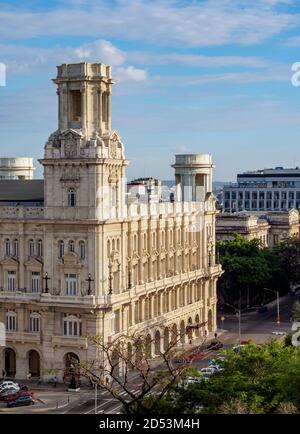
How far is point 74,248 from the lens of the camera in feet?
270

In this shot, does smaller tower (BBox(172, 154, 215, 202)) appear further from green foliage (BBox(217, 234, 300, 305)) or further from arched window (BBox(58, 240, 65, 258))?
arched window (BBox(58, 240, 65, 258))

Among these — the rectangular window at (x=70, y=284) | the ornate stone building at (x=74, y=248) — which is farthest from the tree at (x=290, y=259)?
the rectangular window at (x=70, y=284)

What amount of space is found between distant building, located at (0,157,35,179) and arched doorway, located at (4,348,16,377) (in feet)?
120

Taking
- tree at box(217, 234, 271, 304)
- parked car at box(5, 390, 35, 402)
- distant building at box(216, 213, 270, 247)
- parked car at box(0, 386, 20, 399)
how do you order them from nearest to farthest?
1. parked car at box(5, 390, 35, 402)
2. parked car at box(0, 386, 20, 399)
3. tree at box(217, 234, 271, 304)
4. distant building at box(216, 213, 270, 247)

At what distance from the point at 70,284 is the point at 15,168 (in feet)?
129

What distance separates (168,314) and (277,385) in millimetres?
44063

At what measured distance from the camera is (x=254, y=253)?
441 feet

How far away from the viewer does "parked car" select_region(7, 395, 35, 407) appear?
2872 inches

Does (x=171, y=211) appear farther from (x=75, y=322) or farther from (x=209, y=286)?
(x=75, y=322)
